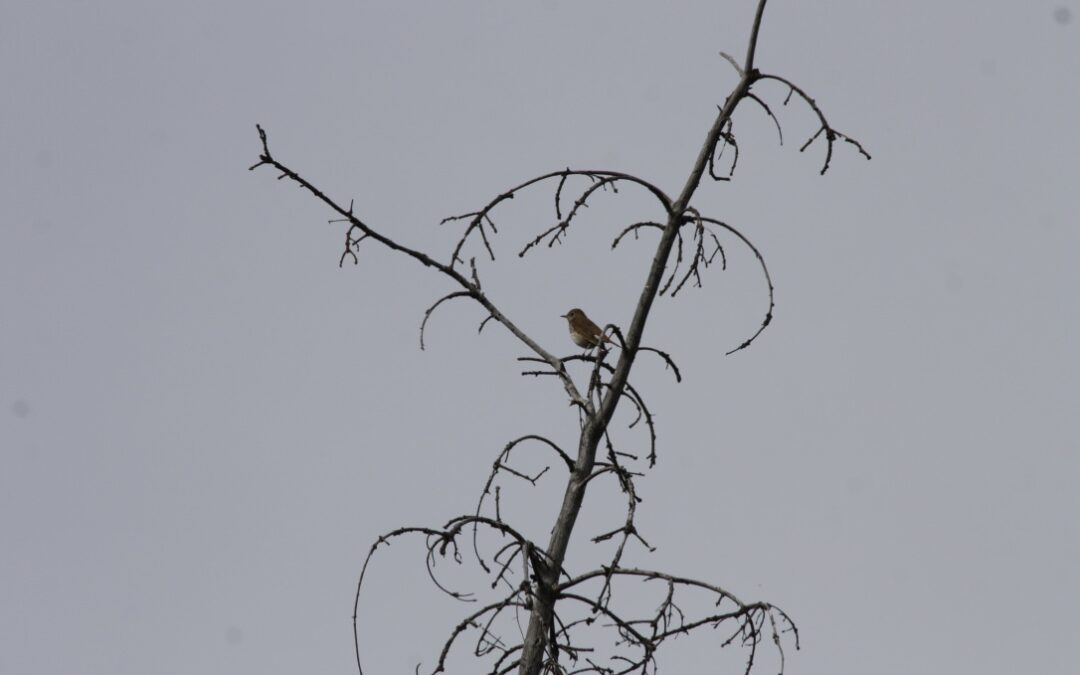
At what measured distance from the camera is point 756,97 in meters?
5.19

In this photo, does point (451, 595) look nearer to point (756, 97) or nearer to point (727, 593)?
point (727, 593)

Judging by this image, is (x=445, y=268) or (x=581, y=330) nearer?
(x=445, y=268)

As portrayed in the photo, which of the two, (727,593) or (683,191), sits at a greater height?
(683,191)

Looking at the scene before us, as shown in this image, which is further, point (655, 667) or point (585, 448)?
point (585, 448)

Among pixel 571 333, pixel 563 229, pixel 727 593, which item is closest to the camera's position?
pixel 727 593

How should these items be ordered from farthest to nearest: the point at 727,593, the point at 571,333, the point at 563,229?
the point at 571,333, the point at 563,229, the point at 727,593

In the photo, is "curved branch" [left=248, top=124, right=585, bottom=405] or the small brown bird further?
the small brown bird

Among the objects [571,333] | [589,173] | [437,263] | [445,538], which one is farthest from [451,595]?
[571,333]

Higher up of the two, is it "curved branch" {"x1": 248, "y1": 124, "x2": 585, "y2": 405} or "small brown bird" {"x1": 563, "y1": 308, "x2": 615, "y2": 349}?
"small brown bird" {"x1": 563, "y1": 308, "x2": 615, "y2": 349}

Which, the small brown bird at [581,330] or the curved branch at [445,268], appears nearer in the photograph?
the curved branch at [445,268]

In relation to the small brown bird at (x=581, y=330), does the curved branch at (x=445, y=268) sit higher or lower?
lower

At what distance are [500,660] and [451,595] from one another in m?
0.27

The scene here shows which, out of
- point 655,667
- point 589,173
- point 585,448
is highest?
point 589,173

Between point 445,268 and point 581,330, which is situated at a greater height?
point 581,330
